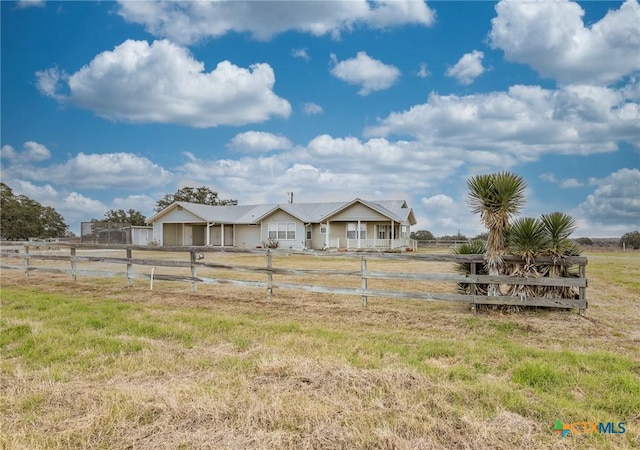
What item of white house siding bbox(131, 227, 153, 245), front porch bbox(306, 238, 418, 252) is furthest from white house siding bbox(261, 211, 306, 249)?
white house siding bbox(131, 227, 153, 245)

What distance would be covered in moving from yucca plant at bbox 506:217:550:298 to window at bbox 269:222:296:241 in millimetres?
31717

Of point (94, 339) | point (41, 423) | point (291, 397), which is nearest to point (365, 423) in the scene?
point (291, 397)

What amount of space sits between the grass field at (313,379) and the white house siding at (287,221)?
30.9 meters

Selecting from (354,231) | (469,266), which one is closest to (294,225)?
(354,231)

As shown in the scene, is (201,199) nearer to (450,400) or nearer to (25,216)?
(25,216)

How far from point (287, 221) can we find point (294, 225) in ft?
2.81

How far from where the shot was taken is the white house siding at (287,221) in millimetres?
39906

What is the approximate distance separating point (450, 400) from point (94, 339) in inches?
209

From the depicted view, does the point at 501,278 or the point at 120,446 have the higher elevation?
the point at 501,278

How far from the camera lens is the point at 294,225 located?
40.3m

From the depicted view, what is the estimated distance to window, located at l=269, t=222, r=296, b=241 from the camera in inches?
1587

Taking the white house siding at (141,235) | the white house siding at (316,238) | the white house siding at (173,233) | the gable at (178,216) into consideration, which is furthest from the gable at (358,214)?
the white house siding at (141,235)

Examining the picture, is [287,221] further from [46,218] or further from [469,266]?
[46,218]

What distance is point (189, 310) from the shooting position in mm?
9344
